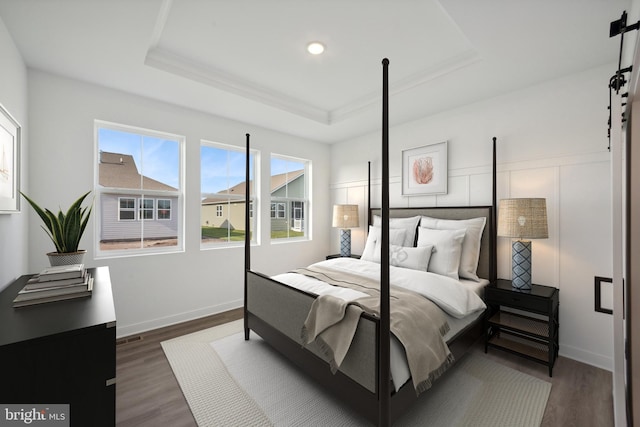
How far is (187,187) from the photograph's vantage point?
129 inches

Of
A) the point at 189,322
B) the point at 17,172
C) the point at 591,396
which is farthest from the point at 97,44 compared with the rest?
the point at 591,396

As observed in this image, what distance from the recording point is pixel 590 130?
236cm

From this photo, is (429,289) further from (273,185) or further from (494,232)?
(273,185)

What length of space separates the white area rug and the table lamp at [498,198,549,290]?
32.6 inches

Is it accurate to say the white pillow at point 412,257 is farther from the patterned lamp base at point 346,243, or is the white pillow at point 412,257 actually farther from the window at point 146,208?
the window at point 146,208

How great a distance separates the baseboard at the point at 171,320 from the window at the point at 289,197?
3.91ft

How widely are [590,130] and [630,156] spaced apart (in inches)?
41.4

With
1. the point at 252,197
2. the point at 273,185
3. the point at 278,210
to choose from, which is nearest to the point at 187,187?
the point at 252,197

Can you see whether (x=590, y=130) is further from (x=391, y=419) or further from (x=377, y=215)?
(x=391, y=419)

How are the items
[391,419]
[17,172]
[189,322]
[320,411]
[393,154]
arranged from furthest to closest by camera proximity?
1. [393,154]
2. [189,322]
3. [17,172]
4. [320,411]
5. [391,419]

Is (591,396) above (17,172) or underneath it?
underneath

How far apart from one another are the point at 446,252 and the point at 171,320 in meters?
3.12

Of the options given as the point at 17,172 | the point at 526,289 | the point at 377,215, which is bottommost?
the point at 526,289

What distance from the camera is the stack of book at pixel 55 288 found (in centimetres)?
136
